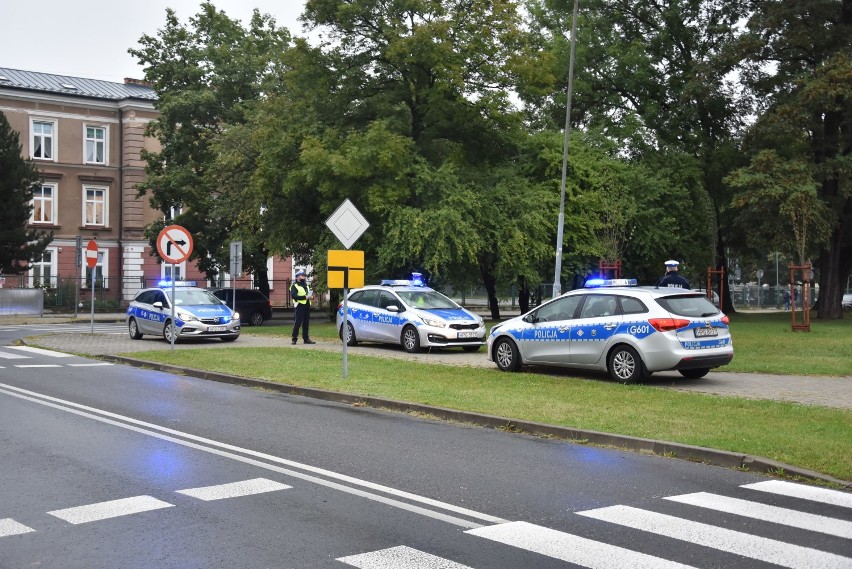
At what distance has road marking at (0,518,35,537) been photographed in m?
6.08

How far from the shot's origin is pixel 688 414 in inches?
440

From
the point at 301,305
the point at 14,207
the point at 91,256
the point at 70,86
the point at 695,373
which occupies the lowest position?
the point at 695,373

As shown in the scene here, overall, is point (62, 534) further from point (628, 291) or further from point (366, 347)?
point (366, 347)

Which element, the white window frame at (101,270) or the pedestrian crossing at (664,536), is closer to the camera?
the pedestrian crossing at (664,536)

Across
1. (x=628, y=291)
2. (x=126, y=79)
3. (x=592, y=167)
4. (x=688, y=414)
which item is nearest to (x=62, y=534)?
(x=688, y=414)

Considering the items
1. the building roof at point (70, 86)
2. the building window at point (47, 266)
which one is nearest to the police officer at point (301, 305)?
the building window at point (47, 266)

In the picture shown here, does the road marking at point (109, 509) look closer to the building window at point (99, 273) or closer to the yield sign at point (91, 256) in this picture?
the yield sign at point (91, 256)

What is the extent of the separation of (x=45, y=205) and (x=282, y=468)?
49577 mm

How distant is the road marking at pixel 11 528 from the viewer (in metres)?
6.08

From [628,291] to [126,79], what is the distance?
52.8 metres

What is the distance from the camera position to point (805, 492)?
745 centimetres

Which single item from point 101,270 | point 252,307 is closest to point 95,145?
point 101,270

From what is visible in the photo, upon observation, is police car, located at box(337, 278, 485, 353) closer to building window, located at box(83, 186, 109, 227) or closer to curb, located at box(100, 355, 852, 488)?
curb, located at box(100, 355, 852, 488)

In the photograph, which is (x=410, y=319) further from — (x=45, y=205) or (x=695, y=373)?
(x=45, y=205)
